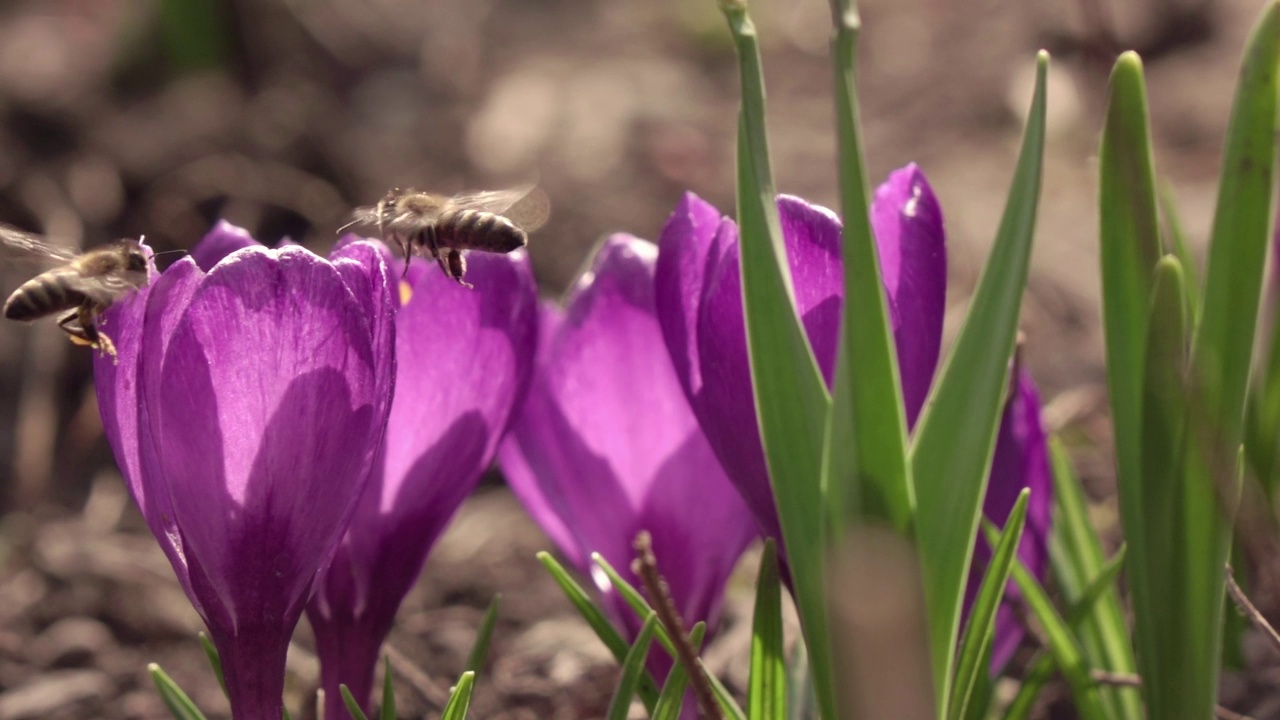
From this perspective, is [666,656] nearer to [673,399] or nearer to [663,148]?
[673,399]

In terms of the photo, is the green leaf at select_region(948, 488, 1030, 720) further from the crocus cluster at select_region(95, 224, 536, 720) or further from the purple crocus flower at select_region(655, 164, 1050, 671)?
the crocus cluster at select_region(95, 224, 536, 720)

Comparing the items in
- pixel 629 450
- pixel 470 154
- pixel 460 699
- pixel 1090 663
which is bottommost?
pixel 1090 663

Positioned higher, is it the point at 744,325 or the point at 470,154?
the point at 470,154

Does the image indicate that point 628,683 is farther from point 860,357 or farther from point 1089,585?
point 1089,585

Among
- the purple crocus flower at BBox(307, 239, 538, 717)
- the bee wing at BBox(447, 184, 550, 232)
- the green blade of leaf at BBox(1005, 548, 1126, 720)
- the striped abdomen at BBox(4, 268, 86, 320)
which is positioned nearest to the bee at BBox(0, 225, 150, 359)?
the striped abdomen at BBox(4, 268, 86, 320)

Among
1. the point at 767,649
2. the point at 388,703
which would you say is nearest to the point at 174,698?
the point at 388,703

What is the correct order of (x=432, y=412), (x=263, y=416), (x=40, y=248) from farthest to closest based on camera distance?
(x=40, y=248) → (x=432, y=412) → (x=263, y=416)

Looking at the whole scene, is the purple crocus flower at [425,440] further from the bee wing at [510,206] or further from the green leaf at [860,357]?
the green leaf at [860,357]
